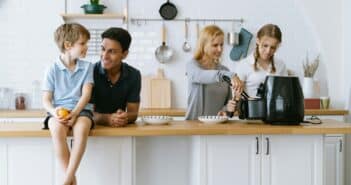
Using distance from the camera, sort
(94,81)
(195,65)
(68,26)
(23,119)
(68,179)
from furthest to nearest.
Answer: (23,119), (195,65), (94,81), (68,26), (68,179)

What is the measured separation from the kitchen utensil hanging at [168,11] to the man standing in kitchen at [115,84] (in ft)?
6.39

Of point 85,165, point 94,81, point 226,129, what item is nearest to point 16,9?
point 94,81

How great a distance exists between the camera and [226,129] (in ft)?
7.39

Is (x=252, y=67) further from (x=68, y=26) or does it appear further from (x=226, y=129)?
(x=68, y=26)

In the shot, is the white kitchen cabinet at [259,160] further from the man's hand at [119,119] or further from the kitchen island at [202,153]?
the man's hand at [119,119]

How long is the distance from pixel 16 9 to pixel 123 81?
7.61 ft

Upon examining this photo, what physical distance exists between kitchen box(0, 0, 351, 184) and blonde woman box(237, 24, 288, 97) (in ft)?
5.49

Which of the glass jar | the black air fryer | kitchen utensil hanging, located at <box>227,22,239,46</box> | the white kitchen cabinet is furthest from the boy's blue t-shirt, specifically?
kitchen utensil hanging, located at <box>227,22,239,46</box>

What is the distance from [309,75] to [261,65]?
1.73 metres

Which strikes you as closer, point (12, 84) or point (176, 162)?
point (176, 162)

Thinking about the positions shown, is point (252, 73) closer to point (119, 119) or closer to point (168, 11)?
point (119, 119)

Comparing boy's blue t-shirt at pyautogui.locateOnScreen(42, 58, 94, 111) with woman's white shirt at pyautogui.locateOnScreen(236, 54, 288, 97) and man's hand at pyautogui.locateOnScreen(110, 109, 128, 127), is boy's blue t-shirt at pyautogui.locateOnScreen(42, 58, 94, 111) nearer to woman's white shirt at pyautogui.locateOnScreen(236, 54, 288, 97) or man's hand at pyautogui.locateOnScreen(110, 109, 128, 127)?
man's hand at pyautogui.locateOnScreen(110, 109, 128, 127)

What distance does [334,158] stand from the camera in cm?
384

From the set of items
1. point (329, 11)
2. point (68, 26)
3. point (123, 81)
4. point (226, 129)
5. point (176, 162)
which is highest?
point (329, 11)
